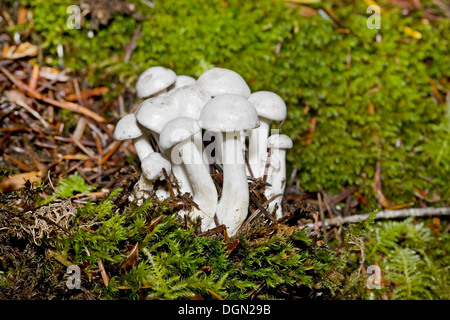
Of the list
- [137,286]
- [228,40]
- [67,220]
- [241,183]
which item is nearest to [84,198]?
[67,220]

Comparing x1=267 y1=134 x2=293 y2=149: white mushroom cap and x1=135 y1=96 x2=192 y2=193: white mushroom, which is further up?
x1=135 y1=96 x2=192 y2=193: white mushroom

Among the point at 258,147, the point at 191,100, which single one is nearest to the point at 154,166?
the point at 191,100

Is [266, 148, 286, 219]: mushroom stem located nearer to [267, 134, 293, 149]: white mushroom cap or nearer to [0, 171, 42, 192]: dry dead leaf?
[267, 134, 293, 149]: white mushroom cap

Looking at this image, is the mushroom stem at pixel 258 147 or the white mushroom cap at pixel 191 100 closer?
the white mushroom cap at pixel 191 100

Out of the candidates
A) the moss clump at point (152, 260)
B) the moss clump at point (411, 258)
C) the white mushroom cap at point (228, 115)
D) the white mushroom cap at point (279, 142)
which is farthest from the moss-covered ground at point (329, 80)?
the white mushroom cap at point (228, 115)

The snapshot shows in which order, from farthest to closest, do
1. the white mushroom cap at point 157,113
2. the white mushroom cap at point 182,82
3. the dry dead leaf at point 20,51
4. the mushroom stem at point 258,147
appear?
the dry dead leaf at point 20,51, the white mushroom cap at point 182,82, the mushroom stem at point 258,147, the white mushroom cap at point 157,113

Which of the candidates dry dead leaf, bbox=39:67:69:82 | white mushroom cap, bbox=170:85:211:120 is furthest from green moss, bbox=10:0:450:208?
white mushroom cap, bbox=170:85:211:120

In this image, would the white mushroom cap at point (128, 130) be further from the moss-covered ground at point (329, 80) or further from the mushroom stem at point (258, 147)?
the mushroom stem at point (258, 147)
